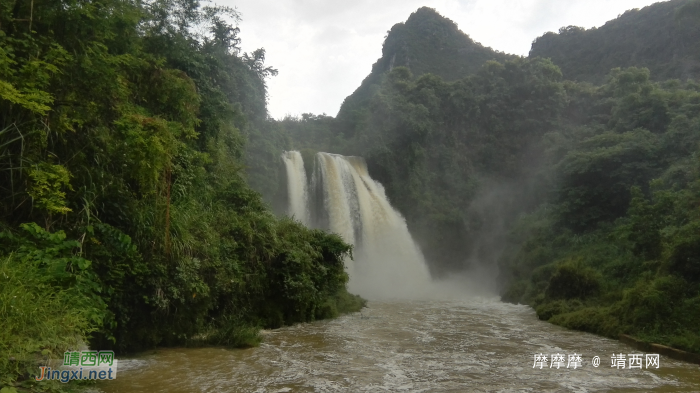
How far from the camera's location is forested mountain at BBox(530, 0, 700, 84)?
35.2 m

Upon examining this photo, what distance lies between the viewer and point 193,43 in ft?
53.7

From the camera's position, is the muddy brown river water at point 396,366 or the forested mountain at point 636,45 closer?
the muddy brown river water at point 396,366

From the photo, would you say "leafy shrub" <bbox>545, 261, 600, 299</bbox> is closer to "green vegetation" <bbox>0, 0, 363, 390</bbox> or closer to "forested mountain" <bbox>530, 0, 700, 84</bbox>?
"green vegetation" <bbox>0, 0, 363, 390</bbox>

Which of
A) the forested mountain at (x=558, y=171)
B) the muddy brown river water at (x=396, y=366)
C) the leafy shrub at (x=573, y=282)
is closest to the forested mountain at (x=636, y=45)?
the forested mountain at (x=558, y=171)

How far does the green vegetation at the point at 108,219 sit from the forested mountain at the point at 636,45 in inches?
1364

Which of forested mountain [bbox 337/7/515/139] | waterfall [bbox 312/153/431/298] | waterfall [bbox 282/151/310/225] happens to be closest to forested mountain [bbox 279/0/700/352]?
waterfall [bbox 282/151/310/225]

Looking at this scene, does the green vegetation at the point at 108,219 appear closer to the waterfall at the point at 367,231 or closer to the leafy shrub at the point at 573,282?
the leafy shrub at the point at 573,282

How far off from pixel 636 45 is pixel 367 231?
103 ft

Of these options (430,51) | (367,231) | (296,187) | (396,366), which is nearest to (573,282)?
(396,366)

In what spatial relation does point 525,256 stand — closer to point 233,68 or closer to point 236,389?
point 233,68

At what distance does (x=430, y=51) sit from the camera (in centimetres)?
5725

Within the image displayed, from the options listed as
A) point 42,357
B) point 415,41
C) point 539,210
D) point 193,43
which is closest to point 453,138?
point 539,210

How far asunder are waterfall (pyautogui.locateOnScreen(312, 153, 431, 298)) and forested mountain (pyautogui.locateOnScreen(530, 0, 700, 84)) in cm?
2285

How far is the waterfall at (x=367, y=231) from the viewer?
25.0 metres
